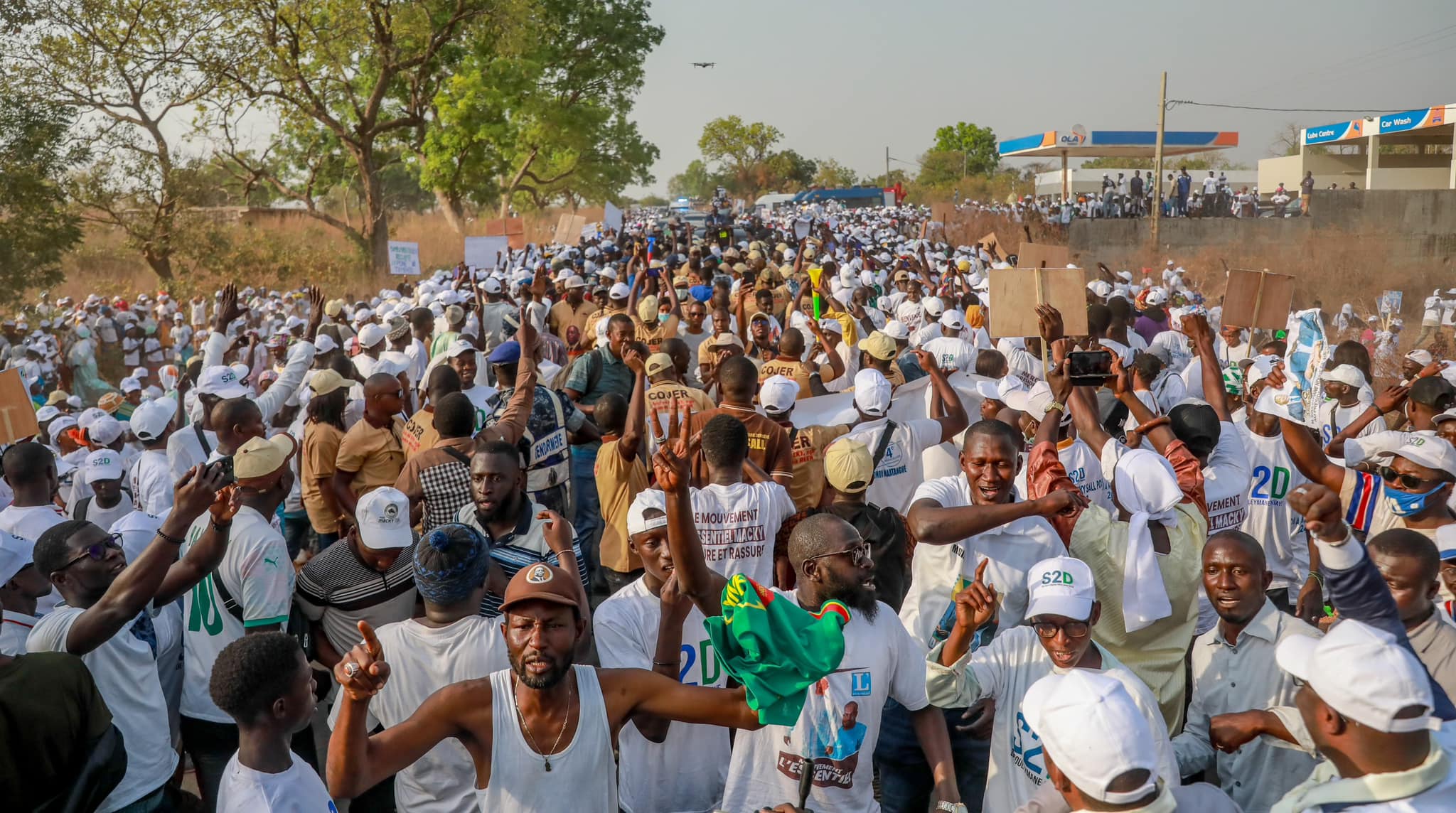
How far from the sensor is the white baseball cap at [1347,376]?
6188mm

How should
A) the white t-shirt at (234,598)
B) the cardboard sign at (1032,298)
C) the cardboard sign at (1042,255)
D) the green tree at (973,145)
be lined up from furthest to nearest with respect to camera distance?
1. the green tree at (973,145)
2. the cardboard sign at (1042,255)
3. the cardboard sign at (1032,298)
4. the white t-shirt at (234,598)

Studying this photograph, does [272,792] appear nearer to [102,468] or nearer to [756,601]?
[756,601]

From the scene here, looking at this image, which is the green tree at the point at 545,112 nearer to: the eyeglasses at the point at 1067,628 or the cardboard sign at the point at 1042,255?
the cardboard sign at the point at 1042,255

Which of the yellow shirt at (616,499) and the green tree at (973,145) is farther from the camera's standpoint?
the green tree at (973,145)

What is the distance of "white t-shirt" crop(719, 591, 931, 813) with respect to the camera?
3203 mm

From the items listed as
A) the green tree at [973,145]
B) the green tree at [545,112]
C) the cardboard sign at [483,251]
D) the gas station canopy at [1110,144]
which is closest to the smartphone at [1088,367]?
the cardboard sign at [483,251]

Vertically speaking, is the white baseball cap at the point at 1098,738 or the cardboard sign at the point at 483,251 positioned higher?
the cardboard sign at the point at 483,251

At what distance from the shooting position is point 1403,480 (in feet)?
13.7

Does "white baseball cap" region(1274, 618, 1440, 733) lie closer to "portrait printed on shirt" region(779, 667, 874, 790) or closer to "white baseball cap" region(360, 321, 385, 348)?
"portrait printed on shirt" region(779, 667, 874, 790)

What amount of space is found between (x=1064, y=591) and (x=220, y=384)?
5.31 meters

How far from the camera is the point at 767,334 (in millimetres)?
9219

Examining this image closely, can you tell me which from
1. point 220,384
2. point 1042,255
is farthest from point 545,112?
point 220,384

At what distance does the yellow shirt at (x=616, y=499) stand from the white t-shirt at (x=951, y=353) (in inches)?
85.9

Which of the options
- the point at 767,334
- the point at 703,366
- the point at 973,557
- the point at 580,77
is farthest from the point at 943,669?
the point at 580,77
